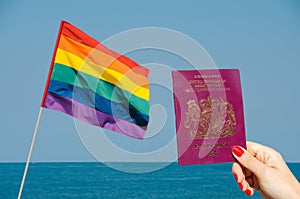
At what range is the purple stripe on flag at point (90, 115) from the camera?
6688 millimetres

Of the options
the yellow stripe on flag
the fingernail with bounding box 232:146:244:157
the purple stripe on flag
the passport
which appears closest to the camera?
the passport

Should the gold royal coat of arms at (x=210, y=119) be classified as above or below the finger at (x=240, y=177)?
above

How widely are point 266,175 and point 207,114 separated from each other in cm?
54

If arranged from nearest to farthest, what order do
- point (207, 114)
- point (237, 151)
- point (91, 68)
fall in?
point (207, 114), point (237, 151), point (91, 68)

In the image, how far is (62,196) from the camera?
213 ft

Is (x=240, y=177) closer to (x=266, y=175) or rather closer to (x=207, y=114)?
(x=266, y=175)

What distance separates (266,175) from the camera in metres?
3.89

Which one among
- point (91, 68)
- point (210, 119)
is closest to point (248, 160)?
point (210, 119)

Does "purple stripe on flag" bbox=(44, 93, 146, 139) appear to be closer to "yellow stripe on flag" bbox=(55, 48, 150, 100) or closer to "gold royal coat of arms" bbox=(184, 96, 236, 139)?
"yellow stripe on flag" bbox=(55, 48, 150, 100)

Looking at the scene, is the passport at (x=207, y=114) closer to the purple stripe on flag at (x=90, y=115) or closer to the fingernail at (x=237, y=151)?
the fingernail at (x=237, y=151)

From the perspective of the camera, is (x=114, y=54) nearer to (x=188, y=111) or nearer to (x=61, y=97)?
(x=61, y=97)

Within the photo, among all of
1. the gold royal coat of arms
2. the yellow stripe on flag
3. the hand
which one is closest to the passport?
the gold royal coat of arms

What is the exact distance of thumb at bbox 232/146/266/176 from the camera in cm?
382

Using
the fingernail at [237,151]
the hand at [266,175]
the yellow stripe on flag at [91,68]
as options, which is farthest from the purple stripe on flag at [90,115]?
the fingernail at [237,151]
